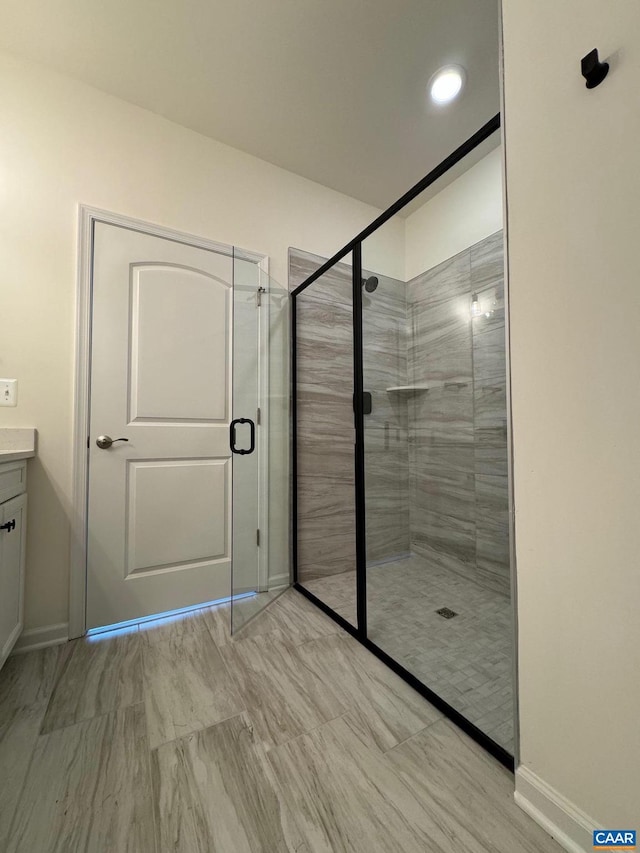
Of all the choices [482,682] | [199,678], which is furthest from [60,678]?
[482,682]

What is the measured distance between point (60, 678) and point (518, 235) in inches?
86.4

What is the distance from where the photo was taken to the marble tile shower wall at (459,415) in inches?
77.9

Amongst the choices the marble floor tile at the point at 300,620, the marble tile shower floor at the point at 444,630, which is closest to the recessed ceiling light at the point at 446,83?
the marble tile shower floor at the point at 444,630

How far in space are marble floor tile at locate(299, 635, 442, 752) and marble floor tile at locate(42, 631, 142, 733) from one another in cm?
69

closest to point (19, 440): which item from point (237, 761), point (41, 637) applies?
point (41, 637)

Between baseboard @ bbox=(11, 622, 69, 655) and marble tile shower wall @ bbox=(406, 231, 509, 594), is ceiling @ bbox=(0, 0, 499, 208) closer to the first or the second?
marble tile shower wall @ bbox=(406, 231, 509, 594)

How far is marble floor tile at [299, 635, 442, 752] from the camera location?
3.57ft

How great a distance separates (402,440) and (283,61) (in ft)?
6.64

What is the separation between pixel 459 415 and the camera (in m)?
2.20

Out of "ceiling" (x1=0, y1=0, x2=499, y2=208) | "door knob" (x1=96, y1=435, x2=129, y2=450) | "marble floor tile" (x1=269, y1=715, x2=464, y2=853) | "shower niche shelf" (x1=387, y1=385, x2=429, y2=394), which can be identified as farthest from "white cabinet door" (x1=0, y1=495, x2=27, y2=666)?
"ceiling" (x1=0, y1=0, x2=499, y2=208)

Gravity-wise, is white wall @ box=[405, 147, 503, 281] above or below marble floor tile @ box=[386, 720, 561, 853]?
above

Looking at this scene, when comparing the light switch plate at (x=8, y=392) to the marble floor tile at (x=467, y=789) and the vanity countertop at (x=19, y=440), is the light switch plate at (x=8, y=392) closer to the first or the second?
the vanity countertop at (x=19, y=440)

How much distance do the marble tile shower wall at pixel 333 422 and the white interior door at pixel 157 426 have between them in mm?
481

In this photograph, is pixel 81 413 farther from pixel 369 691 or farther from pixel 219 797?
pixel 369 691
